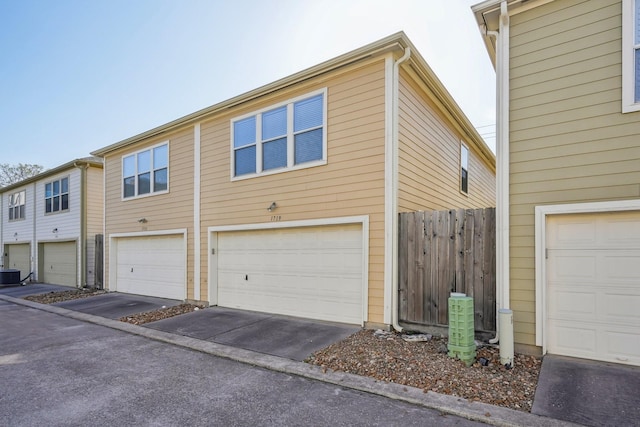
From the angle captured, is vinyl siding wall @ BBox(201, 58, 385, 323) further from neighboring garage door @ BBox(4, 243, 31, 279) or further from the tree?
the tree

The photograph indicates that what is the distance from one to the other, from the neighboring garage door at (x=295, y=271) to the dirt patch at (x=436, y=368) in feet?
4.29

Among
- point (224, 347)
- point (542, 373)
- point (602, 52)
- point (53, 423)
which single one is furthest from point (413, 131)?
point (53, 423)

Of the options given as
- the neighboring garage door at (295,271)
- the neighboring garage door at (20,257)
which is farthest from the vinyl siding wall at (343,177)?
the neighboring garage door at (20,257)

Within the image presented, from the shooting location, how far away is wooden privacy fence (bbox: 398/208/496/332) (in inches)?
216

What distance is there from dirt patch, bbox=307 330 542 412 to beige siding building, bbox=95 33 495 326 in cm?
94

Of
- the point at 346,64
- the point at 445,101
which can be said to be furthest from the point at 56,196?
the point at 445,101

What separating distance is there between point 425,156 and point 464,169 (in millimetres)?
3549

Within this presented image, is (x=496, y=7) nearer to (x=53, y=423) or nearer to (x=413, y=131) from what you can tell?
(x=413, y=131)

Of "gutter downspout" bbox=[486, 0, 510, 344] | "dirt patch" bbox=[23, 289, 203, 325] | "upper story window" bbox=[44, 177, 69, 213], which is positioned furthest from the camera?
"upper story window" bbox=[44, 177, 69, 213]

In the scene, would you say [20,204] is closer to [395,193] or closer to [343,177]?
[343,177]

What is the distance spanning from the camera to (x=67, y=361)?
5199mm

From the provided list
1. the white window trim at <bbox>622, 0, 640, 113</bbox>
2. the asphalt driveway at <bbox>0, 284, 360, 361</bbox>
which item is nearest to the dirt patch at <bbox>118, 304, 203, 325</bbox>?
the asphalt driveway at <bbox>0, 284, 360, 361</bbox>

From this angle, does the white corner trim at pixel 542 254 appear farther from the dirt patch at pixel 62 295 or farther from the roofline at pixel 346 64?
the dirt patch at pixel 62 295

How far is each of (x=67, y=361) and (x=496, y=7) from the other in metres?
8.46
